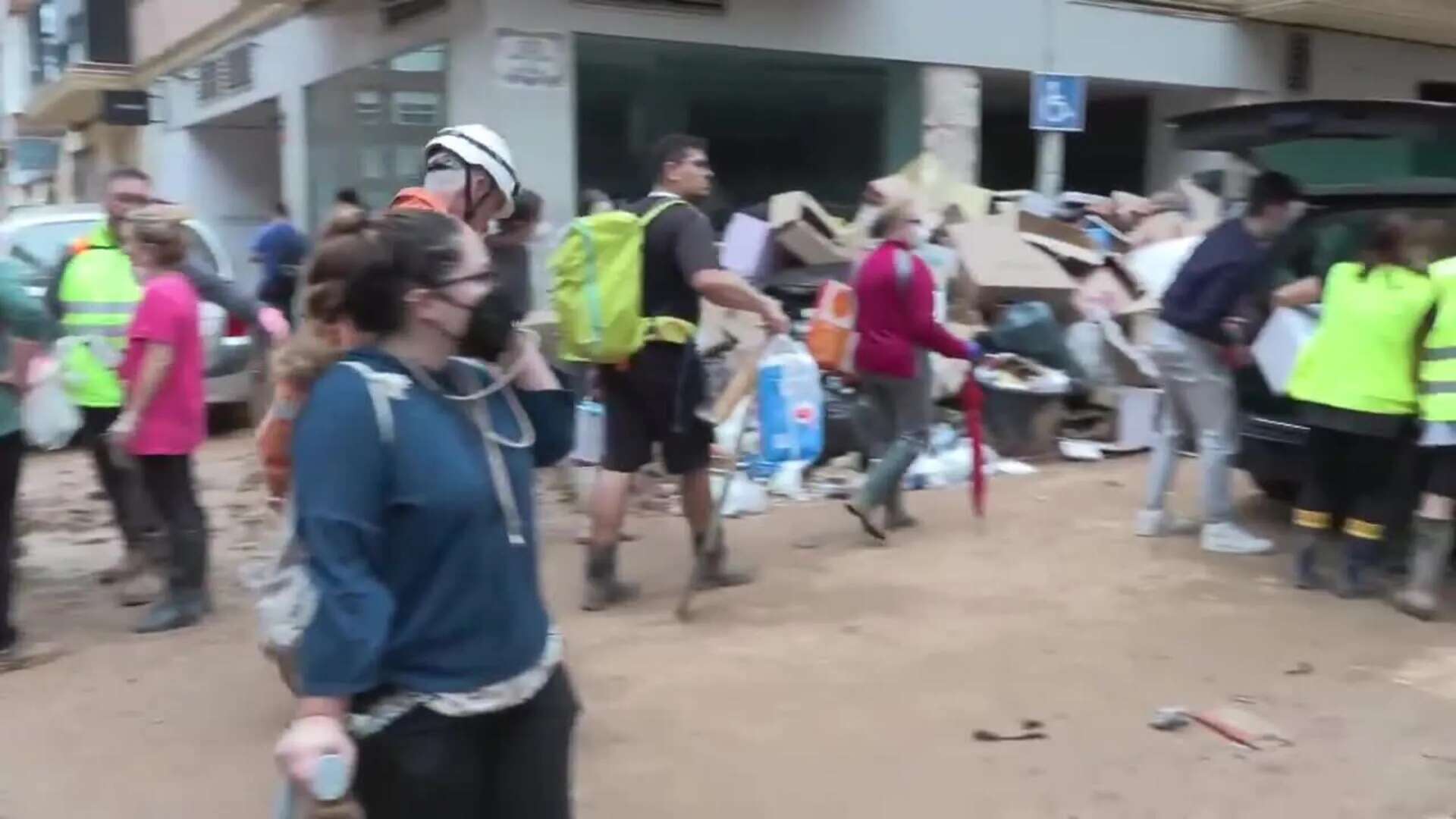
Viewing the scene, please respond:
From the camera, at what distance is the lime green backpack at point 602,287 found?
17.5 feet

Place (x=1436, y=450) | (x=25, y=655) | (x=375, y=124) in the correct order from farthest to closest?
1. (x=375, y=124)
2. (x=1436, y=450)
3. (x=25, y=655)

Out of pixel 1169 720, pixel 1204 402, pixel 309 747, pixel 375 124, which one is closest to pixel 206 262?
pixel 375 124

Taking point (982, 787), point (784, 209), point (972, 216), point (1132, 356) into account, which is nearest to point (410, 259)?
point (982, 787)

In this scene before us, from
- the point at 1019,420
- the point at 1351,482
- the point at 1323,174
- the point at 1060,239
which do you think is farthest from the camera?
the point at 1060,239

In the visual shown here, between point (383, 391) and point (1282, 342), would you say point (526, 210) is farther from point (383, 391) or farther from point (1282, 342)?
point (383, 391)

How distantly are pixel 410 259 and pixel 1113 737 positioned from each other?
284cm

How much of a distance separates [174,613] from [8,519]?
74 centimetres

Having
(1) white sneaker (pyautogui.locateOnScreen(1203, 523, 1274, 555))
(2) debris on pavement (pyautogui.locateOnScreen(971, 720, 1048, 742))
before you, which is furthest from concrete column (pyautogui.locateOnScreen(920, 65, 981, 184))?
(2) debris on pavement (pyautogui.locateOnScreen(971, 720, 1048, 742))

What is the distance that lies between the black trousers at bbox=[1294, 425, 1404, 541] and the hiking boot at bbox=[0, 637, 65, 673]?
15.8 feet

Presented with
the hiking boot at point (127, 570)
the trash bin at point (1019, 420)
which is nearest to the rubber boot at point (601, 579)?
the hiking boot at point (127, 570)

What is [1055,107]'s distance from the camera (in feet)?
35.1

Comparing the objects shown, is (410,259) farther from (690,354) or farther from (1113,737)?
(690,354)

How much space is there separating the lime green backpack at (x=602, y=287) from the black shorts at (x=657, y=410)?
4.6 inches

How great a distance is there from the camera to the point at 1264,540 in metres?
6.45
